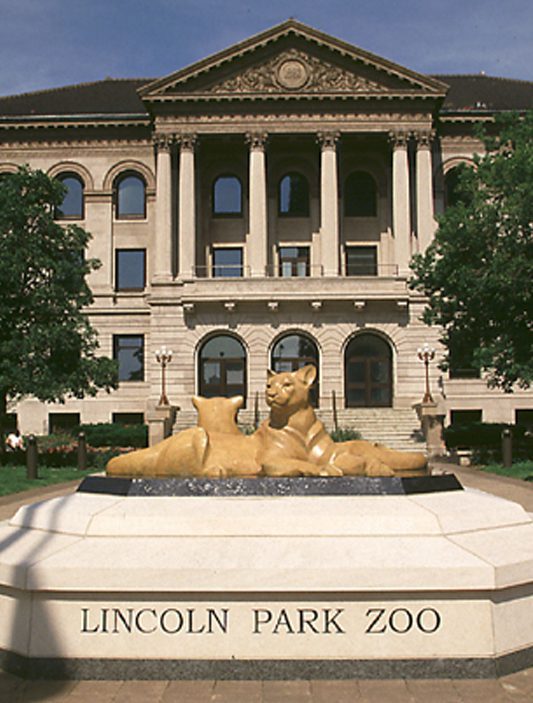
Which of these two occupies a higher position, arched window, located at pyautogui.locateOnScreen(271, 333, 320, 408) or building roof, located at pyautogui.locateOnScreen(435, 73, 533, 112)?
building roof, located at pyautogui.locateOnScreen(435, 73, 533, 112)

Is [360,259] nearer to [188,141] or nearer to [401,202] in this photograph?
[401,202]

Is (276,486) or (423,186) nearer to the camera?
(276,486)

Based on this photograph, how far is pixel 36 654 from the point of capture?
6109mm

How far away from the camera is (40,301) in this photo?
93.2ft

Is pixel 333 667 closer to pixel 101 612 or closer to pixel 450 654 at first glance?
pixel 450 654

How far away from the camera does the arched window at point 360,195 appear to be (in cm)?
4631

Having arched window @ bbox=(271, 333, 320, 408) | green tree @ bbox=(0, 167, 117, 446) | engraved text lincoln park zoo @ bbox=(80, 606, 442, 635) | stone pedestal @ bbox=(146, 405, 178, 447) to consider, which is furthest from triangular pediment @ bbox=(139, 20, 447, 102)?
→ engraved text lincoln park zoo @ bbox=(80, 606, 442, 635)

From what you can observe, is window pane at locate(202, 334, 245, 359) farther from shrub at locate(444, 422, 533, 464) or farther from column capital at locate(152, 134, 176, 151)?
shrub at locate(444, 422, 533, 464)

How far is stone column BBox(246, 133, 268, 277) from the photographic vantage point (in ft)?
139

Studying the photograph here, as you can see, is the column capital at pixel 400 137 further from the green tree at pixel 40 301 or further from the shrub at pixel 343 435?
the green tree at pixel 40 301

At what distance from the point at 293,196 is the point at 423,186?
7947 mm

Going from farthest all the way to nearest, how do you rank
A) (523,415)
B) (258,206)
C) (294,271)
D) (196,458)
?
(294,271) < (523,415) < (258,206) < (196,458)

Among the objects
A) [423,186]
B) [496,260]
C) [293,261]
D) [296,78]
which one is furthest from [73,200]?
[496,260]

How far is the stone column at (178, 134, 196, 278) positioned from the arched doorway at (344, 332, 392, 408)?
10139mm
